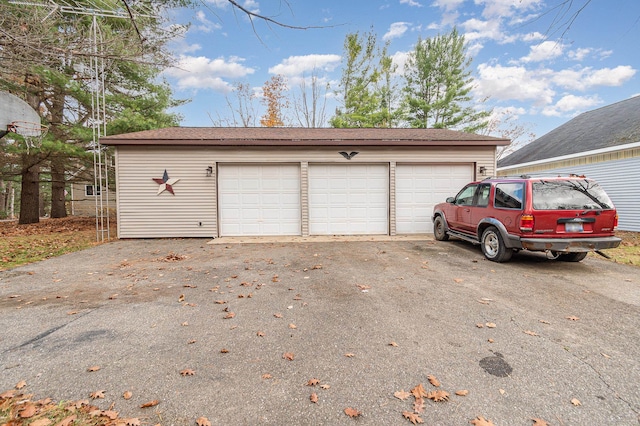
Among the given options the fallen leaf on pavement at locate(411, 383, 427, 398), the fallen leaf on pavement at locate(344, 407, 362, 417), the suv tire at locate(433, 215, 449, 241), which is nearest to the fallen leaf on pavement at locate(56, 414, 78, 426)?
the fallen leaf on pavement at locate(344, 407, 362, 417)

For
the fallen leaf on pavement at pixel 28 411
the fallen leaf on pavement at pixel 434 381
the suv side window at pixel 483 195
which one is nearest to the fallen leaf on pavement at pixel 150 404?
the fallen leaf on pavement at pixel 28 411

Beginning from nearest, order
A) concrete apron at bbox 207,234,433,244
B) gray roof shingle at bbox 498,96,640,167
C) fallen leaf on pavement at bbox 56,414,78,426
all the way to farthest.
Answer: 1. fallen leaf on pavement at bbox 56,414,78,426
2. concrete apron at bbox 207,234,433,244
3. gray roof shingle at bbox 498,96,640,167

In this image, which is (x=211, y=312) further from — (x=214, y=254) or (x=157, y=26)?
(x=157, y=26)

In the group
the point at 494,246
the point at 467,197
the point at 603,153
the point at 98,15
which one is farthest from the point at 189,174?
the point at 603,153

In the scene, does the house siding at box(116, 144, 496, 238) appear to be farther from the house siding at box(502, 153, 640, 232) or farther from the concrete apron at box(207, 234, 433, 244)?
the house siding at box(502, 153, 640, 232)

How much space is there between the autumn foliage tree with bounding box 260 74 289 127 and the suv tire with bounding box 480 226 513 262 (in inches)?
740

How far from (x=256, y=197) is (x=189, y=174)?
219 cm

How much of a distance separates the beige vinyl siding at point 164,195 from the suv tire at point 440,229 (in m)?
6.85

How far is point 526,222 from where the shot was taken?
487cm

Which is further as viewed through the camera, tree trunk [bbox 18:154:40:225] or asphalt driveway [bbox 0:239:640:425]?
tree trunk [bbox 18:154:40:225]

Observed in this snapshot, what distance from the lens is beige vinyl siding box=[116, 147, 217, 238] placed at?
344 inches

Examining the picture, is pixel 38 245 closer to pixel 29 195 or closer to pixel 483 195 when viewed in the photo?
pixel 29 195

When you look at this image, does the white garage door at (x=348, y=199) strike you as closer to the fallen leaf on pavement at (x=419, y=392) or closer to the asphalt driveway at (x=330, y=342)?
the asphalt driveway at (x=330, y=342)

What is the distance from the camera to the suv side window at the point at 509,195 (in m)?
5.07
